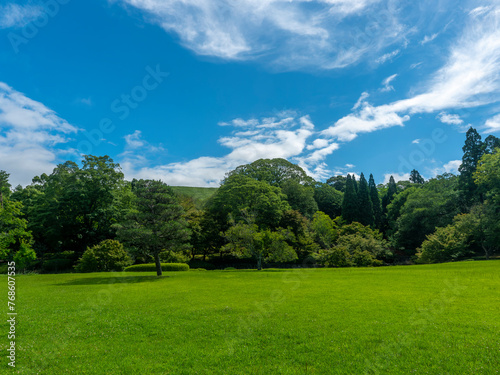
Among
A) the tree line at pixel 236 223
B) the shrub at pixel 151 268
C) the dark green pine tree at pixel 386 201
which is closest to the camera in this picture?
the tree line at pixel 236 223

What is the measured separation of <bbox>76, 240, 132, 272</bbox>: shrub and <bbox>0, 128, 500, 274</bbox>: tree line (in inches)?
4.6

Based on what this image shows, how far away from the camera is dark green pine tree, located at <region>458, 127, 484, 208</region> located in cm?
4516

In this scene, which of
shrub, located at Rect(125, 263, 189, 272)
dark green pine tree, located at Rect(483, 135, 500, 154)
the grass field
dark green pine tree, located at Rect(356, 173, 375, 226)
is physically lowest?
shrub, located at Rect(125, 263, 189, 272)

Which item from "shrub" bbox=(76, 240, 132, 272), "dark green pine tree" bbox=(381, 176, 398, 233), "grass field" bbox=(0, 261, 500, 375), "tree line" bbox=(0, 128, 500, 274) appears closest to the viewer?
"grass field" bbox=(0, 261, 500, 375)

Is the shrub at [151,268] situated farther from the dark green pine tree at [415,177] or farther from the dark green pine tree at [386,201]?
the dark green pine tree at [415,177]

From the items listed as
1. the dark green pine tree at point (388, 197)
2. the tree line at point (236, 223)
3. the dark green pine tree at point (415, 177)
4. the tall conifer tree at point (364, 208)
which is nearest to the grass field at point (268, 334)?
the tree line at point (236, 223)

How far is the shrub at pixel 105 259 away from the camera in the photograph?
110ft

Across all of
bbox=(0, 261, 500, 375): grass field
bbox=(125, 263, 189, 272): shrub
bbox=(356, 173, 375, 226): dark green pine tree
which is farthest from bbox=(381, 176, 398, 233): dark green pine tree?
bbox=(0, 261, 500, 375): grass field

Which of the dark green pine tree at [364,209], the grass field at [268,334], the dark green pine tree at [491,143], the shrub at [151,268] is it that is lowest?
the shrub at [151,268]

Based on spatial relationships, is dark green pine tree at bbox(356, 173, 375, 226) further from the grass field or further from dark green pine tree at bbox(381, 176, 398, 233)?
the grass field

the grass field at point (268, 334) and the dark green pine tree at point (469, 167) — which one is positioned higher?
the dark green pine tree at point (469, 167)

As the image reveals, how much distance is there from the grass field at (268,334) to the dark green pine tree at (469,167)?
38.3m

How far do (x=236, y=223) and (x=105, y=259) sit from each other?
1987cm

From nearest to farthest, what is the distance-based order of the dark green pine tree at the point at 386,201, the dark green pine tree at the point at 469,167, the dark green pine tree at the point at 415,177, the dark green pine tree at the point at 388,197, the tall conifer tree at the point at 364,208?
1. the dark green pine tree at the point at 469,167
2. the tall conifer tree at the point at 364,208
3. the dark green pine tree at the point at 386,201
4. the dark green pine tree at the point at 388,197
5. the dark green pine tree at the point at 415,177
